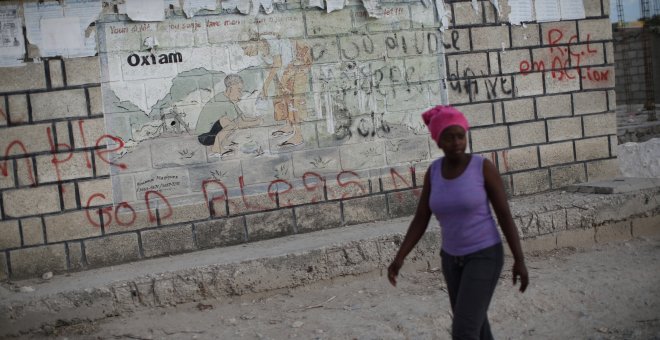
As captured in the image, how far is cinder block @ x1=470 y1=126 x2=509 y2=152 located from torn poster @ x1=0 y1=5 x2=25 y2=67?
4200mm

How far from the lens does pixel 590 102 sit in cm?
684

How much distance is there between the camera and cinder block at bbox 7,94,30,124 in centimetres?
518

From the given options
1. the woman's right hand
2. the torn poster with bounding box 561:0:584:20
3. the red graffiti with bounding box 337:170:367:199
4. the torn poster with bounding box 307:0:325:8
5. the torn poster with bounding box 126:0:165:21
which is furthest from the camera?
the torn poster with bounding box 561:0:584:20

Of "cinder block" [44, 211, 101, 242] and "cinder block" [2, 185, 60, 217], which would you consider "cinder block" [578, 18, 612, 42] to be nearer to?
"cinder block" [44, 211, 101, 242]

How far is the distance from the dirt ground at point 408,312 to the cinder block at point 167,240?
2.54 feet

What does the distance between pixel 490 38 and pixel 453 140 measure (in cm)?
386

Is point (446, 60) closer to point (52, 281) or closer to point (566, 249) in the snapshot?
point (566, 249)

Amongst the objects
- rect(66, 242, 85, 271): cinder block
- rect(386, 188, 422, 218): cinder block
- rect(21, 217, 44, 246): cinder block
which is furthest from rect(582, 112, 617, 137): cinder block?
rect(21, 217, 44, 246): cinder block

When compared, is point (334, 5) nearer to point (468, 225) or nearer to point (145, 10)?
point (145, 10)

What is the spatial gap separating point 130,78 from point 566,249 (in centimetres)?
428

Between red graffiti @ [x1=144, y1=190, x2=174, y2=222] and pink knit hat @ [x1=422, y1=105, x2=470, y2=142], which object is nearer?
pink knit hat @ [x1=422, y1=105, x2=470, y2=142]

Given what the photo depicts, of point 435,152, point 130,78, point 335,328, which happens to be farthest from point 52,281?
point 435,152

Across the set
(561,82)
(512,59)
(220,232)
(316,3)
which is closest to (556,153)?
(561,82)

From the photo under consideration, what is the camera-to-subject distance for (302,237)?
569 centimetres
